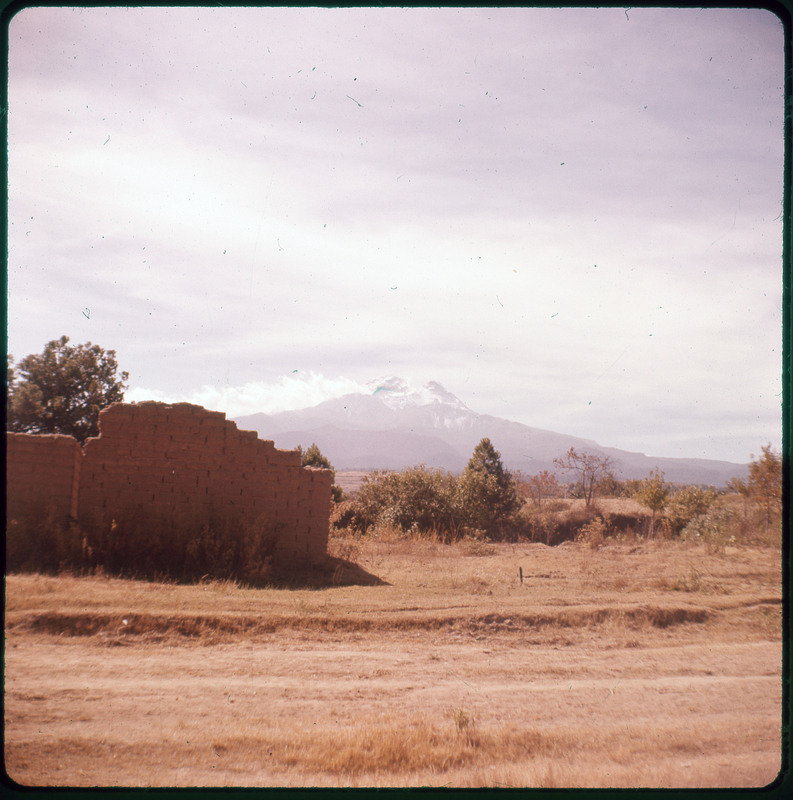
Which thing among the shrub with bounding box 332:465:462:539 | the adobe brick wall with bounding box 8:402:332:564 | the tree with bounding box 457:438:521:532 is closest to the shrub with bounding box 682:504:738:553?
the shrub with bounding box 332:465:462:539

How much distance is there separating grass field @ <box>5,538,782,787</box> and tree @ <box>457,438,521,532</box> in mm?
12739

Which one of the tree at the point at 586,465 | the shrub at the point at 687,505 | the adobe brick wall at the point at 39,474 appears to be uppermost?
the adobe brick wall at the point at 39,474

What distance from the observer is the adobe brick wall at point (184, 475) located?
10031mm

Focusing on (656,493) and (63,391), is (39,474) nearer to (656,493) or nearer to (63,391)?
(63,391)

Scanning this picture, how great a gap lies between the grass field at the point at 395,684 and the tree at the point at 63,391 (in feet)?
42.8

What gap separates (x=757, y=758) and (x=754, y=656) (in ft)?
9.79

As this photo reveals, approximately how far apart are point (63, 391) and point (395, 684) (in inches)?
743

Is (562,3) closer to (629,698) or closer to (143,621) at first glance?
(629,698)

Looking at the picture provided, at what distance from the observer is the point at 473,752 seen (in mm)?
4398

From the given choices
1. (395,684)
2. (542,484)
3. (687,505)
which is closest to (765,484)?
(687,505)

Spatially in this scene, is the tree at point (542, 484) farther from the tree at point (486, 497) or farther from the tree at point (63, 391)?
the tree at point (63, 391)

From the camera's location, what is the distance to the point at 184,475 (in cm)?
1035

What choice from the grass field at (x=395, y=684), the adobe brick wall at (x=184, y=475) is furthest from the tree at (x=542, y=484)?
the adobe brick wall at (x=184, y=475)

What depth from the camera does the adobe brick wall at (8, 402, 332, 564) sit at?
32.9 feet
